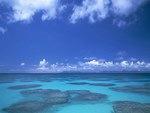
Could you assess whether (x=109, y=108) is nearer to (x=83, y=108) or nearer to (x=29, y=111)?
(x=83, y=108)

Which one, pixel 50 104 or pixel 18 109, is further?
pixel 50 104

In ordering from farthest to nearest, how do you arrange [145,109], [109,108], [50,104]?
[50,104]
[109,108]
[145,109]

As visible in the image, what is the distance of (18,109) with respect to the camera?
41.4 feet

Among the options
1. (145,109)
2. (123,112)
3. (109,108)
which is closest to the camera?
(123,112)

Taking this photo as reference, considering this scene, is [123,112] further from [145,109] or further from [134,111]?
[145,109]

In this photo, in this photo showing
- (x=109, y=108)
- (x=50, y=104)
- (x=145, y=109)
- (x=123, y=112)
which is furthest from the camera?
(x=50, y=104)

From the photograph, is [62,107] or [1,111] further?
[62,107]

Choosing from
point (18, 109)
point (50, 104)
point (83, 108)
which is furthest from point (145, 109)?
point (18, 109)

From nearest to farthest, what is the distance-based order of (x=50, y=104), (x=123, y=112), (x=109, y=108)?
(x=123, y=112), (x=109, y=108), (x=50, y=104)

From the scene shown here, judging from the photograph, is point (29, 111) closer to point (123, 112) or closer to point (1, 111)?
point (1, 111)

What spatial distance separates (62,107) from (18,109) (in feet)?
10.8

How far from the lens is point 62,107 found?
44.0ft

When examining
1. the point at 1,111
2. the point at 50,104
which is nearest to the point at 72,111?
the point at 50,104

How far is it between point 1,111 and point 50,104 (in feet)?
12.2
